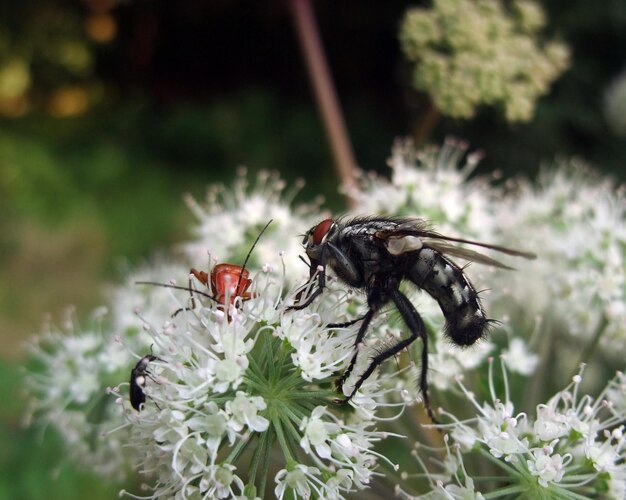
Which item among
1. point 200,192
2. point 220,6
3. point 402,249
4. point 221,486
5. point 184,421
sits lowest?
point 221,486

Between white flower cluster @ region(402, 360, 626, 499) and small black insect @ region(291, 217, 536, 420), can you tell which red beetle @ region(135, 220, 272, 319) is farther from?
white flower cluster @ region(402, 360, 626, 499)

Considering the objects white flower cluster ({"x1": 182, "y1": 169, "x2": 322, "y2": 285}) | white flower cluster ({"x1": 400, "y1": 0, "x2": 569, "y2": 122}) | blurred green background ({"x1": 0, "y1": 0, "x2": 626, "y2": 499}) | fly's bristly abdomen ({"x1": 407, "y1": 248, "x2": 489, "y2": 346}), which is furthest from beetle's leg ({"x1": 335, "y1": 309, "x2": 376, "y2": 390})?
blurred green background ({"x1": 0, "y1": 0, "x2": 626, "y2": 499})

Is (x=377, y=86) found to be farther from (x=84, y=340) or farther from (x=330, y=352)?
(x=330, y=352)

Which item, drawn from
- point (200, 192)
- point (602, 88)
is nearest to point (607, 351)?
point (602, 88)

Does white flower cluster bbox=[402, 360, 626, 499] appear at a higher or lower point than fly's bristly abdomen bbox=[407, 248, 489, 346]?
lower

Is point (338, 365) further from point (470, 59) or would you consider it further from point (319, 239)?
point (470, 59)

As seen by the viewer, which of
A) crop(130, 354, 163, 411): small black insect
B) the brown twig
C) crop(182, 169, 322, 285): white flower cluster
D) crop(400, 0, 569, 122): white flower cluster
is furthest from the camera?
the brown twig
